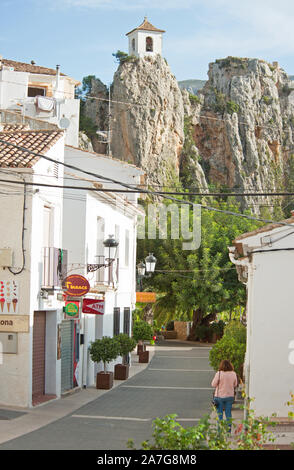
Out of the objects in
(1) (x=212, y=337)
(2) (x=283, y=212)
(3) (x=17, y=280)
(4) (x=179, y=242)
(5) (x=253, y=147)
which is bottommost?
(1) (x=212, y=337)

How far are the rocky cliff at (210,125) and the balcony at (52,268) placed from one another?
182ft

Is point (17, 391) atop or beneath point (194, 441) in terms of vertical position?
beneath

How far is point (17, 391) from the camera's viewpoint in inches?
648

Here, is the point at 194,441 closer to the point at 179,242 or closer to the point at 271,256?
the point at 271,256

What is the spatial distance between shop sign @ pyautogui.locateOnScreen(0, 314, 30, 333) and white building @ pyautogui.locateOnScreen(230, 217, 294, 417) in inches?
246

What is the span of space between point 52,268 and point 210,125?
75.3m

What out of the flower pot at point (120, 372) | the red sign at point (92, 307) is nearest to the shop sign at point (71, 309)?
the red sign at point (92, 307)

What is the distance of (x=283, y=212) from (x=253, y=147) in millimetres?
12709

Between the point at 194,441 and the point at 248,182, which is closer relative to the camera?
the point at 194,441

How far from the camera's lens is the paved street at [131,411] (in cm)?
1209

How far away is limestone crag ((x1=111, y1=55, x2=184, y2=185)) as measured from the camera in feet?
247
